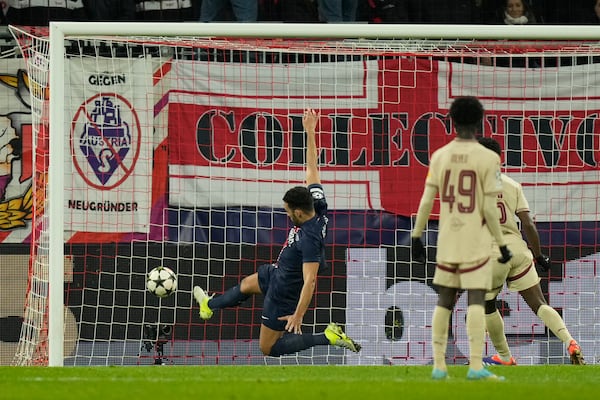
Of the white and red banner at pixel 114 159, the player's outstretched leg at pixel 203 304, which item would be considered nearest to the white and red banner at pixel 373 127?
the white and red banner at pixel 114 159

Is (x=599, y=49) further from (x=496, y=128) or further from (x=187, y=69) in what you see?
(x=187, y=69)

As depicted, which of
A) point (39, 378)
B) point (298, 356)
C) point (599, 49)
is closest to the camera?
point (39, 378)

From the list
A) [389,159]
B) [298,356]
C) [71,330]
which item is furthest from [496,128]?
[71,330]

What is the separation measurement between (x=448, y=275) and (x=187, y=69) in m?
6.25

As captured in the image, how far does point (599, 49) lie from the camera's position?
13938 millimetres

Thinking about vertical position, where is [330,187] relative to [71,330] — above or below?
above

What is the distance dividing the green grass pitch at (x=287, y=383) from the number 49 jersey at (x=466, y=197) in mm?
932

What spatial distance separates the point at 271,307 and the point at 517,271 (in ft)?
8.62

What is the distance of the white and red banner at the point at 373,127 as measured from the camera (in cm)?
1447

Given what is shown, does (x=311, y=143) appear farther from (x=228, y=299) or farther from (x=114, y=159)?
(x=114, y=159)

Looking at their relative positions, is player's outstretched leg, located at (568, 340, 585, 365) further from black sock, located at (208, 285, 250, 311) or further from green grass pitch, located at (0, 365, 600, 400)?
black sock, located at (208, 285, 250, 311)

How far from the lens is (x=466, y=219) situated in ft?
29.4

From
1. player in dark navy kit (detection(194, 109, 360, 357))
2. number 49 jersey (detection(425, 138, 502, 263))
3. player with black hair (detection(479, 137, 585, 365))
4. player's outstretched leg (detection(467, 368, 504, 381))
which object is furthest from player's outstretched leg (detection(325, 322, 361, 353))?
number 49 jersey (detection(425, 138, 502, 263))

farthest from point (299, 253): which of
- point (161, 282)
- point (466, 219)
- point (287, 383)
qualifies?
point (466, 219)
